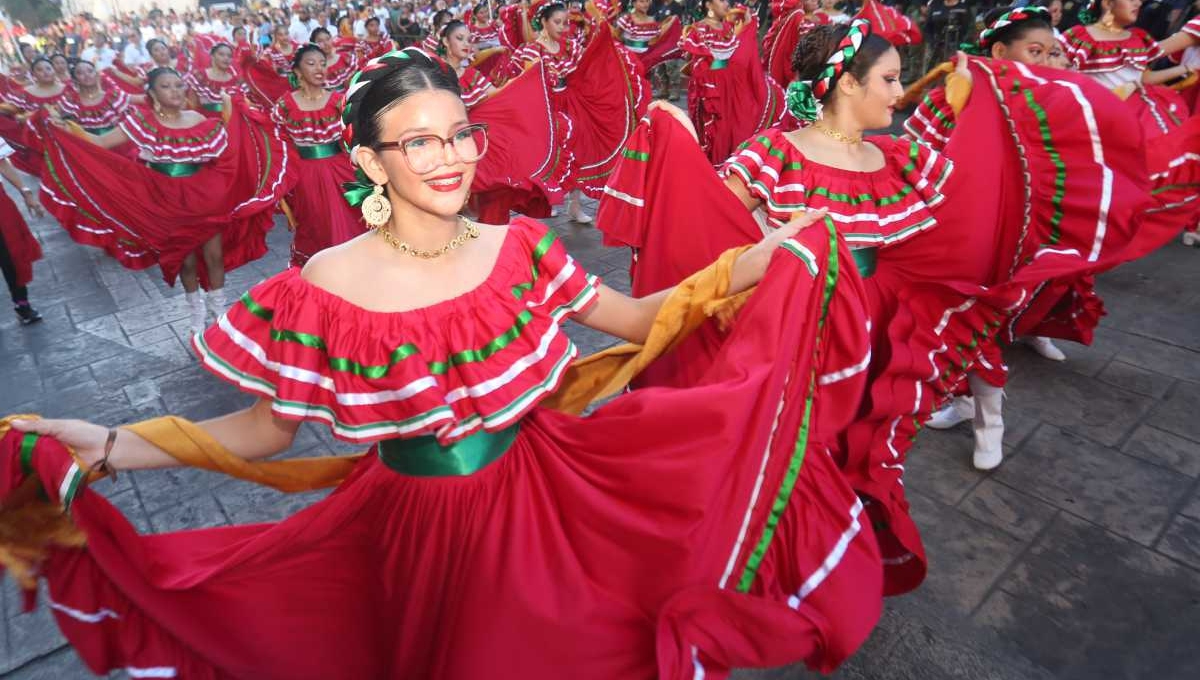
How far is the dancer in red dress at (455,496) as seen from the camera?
5.23ft

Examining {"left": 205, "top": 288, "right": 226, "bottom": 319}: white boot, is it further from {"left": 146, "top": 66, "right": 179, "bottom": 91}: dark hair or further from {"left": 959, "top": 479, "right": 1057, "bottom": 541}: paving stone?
{"left": 959, "top": 479, "right": 1057, "bottom": 541}: paving stone

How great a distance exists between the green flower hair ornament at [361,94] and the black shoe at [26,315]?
5537 millimetres

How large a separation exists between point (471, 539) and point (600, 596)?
325 mm

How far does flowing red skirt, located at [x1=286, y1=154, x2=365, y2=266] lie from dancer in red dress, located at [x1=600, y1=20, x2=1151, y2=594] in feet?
9.93

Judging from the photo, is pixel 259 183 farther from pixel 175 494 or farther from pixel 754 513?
pixel 754 513

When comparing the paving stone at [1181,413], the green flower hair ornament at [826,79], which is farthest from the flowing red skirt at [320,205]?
the paving stone at [1181,413]

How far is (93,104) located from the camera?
25.9ft

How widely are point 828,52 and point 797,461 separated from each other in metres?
1.69

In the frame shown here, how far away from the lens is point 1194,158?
3.05 metres

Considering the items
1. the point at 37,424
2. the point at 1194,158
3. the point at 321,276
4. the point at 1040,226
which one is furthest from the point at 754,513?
the point at 1194,158

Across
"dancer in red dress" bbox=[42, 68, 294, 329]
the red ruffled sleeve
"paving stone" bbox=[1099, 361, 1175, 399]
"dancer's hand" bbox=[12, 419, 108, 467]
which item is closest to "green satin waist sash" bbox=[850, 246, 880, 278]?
the red ruffled sleeve

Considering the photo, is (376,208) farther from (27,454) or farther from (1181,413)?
(1181,413)

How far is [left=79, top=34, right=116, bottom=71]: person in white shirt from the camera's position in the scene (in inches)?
612

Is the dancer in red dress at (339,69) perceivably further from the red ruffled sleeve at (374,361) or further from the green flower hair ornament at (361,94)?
the red ruffled sleeve at (374,361)
